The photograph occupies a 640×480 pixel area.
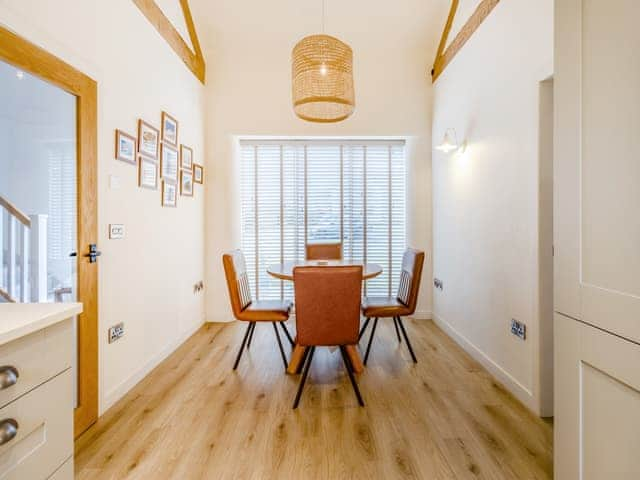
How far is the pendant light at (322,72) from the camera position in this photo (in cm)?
253

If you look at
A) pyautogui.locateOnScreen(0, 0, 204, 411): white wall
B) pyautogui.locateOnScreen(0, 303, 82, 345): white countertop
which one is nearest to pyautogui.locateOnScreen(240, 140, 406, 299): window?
pyautogui.locateOnScreen(0, 0, 204, 411): white wall

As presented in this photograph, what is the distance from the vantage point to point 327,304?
6.78ft

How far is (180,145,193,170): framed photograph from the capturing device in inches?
→ 132

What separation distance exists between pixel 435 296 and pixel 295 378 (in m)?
2.23

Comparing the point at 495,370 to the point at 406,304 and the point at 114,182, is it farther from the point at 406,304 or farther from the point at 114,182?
the point at 114,182

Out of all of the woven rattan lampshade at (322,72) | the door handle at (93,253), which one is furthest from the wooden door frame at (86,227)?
the woven rattan lampshade at (322,72)

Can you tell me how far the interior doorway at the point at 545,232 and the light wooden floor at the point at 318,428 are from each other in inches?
15.6

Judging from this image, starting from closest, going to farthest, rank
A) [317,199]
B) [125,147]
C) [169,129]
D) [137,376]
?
1. [125,147]
2. [137,376]
3. [169,129]
4. [317,199]

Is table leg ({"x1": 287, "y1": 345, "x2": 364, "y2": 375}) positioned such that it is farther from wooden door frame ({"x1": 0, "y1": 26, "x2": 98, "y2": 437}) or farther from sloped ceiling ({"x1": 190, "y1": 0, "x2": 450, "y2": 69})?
sloped ceiling ({"x1": 190, "y1": 0, "x2": 450, "y2": 69})

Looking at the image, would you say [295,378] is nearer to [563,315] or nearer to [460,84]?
[563,315]

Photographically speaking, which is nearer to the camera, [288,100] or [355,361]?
[355,361]

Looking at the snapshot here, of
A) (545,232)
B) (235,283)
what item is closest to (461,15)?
(545,232)

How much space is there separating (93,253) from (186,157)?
1.76 m

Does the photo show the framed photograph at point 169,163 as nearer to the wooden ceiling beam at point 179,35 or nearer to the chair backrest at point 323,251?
the wooden ceiling beam at point 179,35
